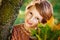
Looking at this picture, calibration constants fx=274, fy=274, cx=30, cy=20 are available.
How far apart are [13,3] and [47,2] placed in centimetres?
30

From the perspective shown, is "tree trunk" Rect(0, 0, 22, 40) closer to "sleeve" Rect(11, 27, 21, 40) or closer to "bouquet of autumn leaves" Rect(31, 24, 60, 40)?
"sleeve" Rect(11, 27, 21, 40)

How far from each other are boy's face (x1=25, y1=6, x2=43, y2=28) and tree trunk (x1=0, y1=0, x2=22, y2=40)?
10 centimetres

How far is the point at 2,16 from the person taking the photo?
7.88 ft

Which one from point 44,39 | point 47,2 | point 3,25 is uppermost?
point 47,2

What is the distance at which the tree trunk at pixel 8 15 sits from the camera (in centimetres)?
239

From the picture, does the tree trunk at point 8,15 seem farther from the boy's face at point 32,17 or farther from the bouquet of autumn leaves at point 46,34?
the bouquet of autumn leaves at point 46,34

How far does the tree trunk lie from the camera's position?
239 cm

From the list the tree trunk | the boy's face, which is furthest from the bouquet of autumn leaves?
the tree trunk

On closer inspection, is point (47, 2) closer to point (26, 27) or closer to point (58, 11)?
point (58, 11)

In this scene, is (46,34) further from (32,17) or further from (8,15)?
(8,15)

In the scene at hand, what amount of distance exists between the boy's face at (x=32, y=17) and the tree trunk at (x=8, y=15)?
10 centimetres

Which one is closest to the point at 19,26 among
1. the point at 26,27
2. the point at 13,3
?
the point at 26,27

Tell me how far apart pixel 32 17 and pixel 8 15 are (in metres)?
0.21

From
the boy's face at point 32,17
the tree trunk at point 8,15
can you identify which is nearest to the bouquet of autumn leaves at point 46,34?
the boy's face at point 32,17
